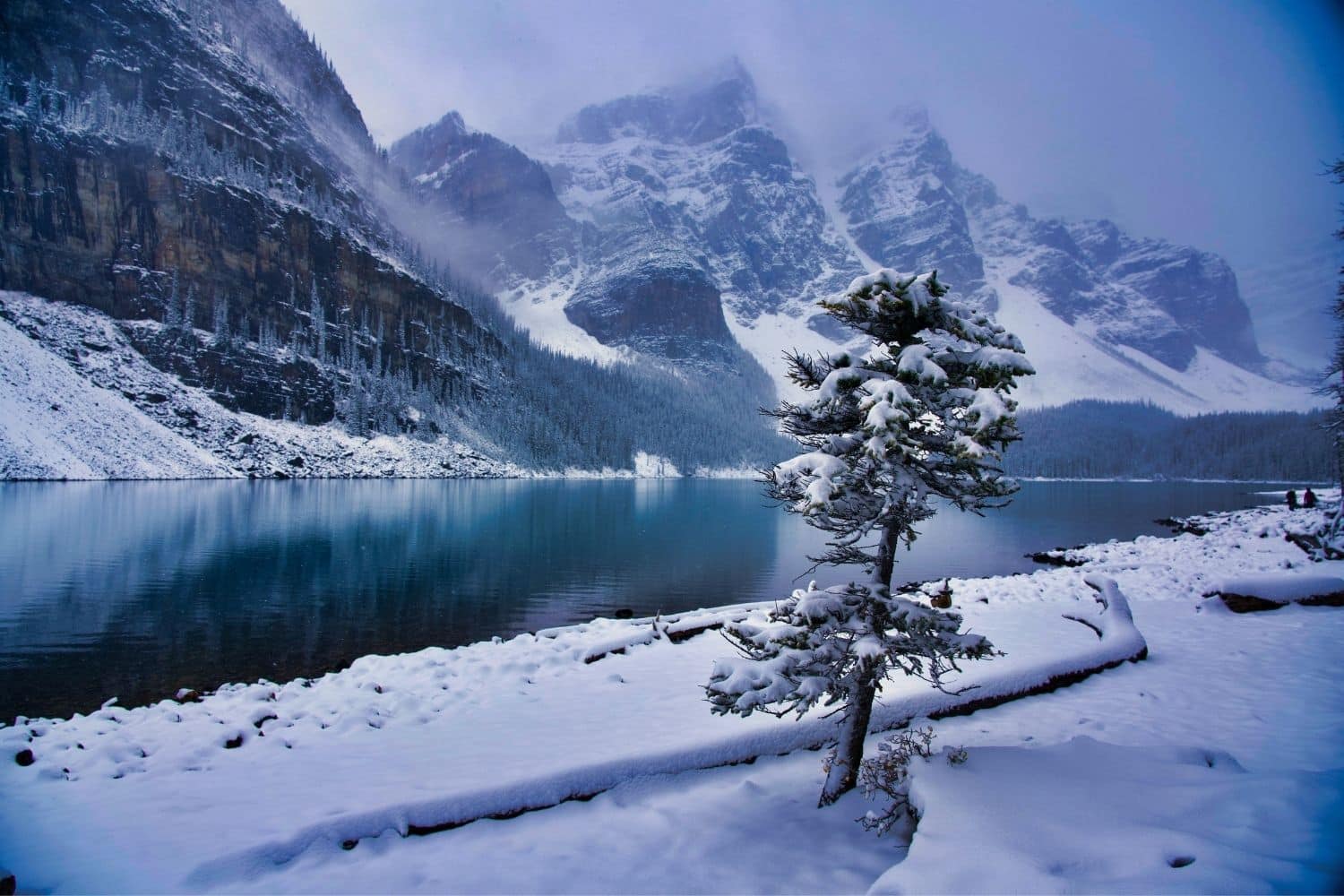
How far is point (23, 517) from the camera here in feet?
141

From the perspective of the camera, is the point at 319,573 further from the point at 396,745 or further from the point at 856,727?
the point at 856,727

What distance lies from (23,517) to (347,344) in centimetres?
11000

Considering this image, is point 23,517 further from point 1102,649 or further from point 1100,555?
point 1100,555

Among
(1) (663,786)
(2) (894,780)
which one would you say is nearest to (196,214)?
(1) (663,786)

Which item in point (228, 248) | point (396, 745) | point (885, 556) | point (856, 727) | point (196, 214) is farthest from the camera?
point (228, 248)

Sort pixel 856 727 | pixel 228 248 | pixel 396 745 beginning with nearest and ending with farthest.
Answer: pixel 856 727 → pixel 396 745 → pixel 228 248

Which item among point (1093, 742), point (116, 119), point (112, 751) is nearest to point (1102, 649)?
point (1093, 742)

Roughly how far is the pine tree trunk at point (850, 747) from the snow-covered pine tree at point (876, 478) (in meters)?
0.02

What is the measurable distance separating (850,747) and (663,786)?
2.41m

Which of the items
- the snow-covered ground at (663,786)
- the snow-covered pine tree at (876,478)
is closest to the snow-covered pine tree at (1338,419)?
the snow-covered ground at (663,786)

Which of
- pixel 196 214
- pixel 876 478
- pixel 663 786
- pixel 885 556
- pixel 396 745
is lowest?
pixel 396 745

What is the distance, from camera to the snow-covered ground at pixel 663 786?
496cm

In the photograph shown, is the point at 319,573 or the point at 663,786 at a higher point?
the point at 663,786

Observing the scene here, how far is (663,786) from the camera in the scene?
25.5ft
